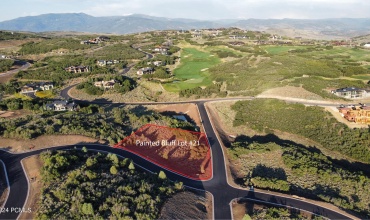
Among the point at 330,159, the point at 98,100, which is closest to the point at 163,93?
the point at 98,100

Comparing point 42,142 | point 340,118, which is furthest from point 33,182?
point 340,118

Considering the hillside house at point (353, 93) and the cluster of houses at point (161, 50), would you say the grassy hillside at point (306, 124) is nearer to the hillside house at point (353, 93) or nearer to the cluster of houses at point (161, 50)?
the hillside house at point (353, 93)

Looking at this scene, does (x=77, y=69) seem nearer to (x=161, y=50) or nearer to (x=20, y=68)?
(x=20, y=68)

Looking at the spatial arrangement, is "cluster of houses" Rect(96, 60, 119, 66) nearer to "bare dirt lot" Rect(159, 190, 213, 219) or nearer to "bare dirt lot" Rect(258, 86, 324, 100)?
"bare dirt lot" Rect(258, 86, 324, 100)

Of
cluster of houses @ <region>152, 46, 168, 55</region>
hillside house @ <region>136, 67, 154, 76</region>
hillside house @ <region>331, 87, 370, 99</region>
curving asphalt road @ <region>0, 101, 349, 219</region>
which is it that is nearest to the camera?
curving asphalt road @ <region>0, 101, 349, 219</region>

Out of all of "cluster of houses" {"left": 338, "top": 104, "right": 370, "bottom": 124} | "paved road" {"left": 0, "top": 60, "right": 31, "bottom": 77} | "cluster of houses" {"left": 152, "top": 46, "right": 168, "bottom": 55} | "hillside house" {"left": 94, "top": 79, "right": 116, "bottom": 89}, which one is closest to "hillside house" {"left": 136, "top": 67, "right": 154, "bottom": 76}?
"hillside house" {"left": 94, "top": 79, "right": 116, "bottom": 89}

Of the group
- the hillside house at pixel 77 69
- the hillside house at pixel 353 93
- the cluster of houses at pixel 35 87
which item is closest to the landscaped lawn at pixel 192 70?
the hillside house at pixel 77 69

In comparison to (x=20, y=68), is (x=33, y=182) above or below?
below
